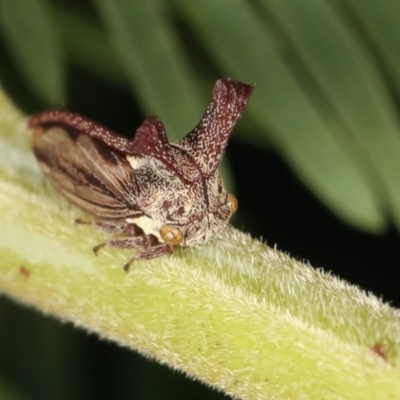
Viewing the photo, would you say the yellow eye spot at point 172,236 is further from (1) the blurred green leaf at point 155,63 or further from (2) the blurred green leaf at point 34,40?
(2) the blurred green leaf at point 34,40

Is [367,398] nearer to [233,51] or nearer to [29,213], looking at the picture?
[29,213]

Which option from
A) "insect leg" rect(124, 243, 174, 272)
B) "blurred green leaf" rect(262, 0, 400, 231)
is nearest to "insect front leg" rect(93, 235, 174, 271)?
"insect leg" rect(124, 243, 174, 272)

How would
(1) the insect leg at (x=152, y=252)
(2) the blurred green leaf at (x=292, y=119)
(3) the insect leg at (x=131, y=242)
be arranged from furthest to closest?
(2) the blurred green leaf at (x=292, y=119)
(3) the insect leg at (x=131, y=242)
(1) the insect leg at (x=152, y=252)

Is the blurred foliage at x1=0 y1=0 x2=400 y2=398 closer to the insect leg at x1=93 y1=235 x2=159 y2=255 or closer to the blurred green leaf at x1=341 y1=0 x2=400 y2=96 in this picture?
the blurred green leaf at x1=341 y1=0 x2=400 y2=96

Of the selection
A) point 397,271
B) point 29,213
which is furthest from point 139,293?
point 397,271

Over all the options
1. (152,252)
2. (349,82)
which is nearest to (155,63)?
(349,82)

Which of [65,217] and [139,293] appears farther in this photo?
[65,217]

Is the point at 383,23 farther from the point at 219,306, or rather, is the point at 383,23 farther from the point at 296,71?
the point at 219,306

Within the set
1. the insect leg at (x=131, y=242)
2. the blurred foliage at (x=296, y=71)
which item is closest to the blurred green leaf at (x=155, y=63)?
the blurred foliage at (x=296, y=71)
